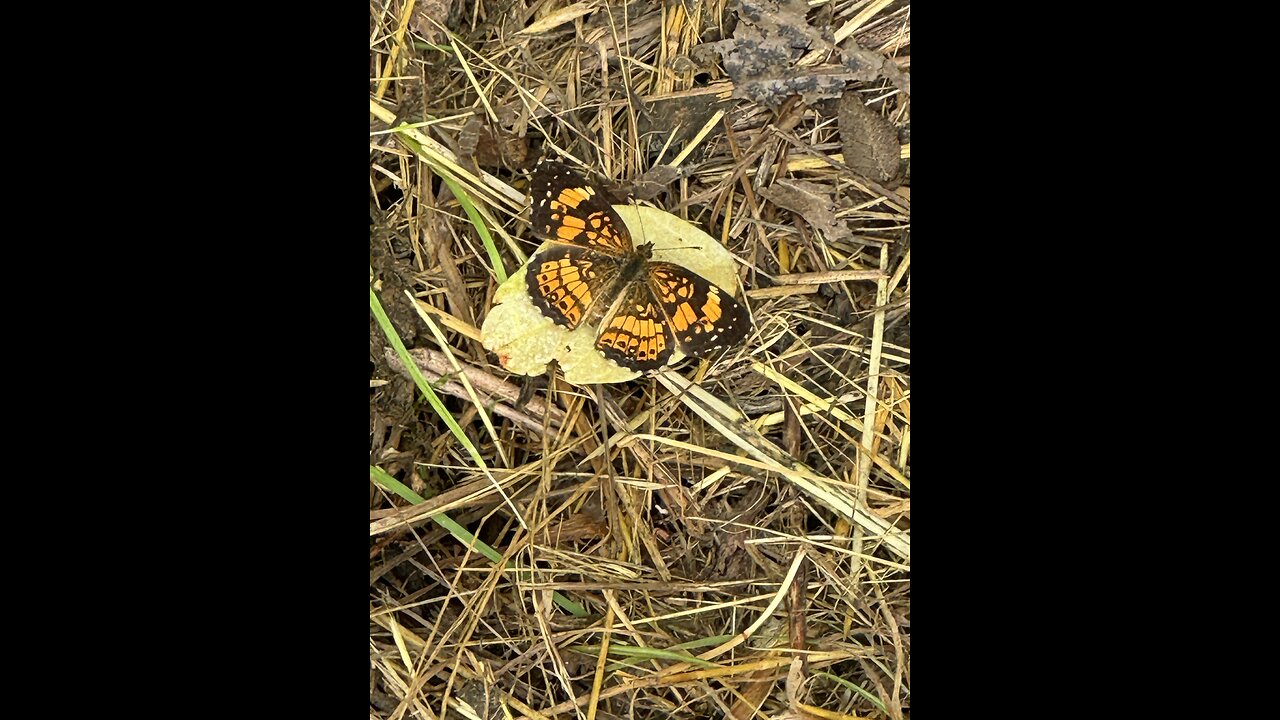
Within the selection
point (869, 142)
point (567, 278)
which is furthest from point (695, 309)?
point (869, 142)

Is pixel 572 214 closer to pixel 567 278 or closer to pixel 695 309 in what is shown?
pixel 567 278

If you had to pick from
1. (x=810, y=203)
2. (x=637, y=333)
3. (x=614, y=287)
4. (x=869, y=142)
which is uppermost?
(x=869, y=142)

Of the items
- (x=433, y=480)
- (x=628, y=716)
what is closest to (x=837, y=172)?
(x=433, y=480)

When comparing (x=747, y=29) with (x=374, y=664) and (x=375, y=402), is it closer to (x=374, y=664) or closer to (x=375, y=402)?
(x=375, y=402)

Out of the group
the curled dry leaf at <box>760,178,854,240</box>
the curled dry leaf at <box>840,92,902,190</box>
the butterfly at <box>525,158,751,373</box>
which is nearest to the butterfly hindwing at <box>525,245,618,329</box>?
the butterfly at <box>525,158,751,373</box>

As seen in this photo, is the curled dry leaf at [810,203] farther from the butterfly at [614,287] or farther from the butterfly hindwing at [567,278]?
the butterfly hindwing at [567,278]

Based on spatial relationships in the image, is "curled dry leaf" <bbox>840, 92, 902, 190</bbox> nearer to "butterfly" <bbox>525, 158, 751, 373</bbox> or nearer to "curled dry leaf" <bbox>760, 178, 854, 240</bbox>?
"curled dry leaf" <bbox>760, 178, 854, 240</bbox>

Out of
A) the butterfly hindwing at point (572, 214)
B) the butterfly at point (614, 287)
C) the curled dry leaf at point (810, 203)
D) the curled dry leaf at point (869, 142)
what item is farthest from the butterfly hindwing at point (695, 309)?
the curled dry leaf at point (869, 142)
